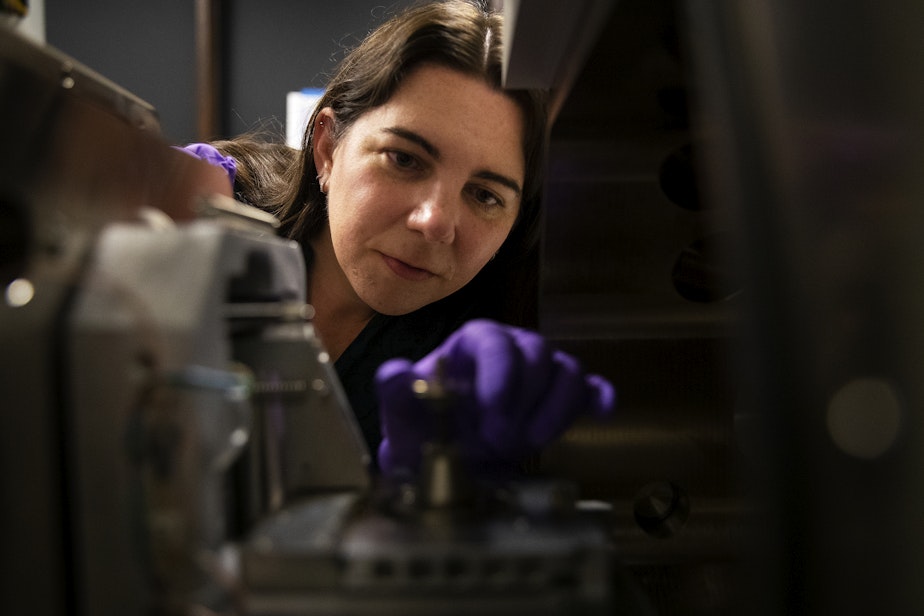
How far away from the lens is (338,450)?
52cm

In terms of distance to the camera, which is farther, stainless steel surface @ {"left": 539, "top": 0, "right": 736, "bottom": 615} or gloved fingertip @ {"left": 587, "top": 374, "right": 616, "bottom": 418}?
stainless steel surface @ {"left": 539, "top": 0, "right": 736, "bottom": 615}

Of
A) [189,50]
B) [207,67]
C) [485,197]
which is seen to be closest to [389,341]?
[485,197]

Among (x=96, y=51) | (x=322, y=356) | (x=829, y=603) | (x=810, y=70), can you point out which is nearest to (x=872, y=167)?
(x=810, y=70)

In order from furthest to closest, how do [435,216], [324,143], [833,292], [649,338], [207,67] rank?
[207,67], [324,143], [435,216], [649,338], [833,292]

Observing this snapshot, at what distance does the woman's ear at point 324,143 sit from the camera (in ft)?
4.37

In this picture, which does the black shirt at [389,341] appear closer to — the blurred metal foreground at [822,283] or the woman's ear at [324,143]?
the woman's ear at [324,143]

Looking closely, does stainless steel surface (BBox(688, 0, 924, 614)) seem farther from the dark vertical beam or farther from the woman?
the dark vertical beam

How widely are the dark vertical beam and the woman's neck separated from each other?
5.73ft

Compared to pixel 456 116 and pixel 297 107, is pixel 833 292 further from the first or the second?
pixel 297 107

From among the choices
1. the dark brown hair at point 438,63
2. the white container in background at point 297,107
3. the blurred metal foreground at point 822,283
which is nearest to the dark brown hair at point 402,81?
the dark brown hair at point 438,63

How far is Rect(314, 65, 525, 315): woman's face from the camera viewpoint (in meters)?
1.08

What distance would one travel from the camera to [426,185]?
109 centimetres

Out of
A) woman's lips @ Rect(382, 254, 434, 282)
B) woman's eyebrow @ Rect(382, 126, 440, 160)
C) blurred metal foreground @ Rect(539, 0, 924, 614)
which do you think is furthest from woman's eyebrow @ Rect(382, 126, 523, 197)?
blurred metal foreground @ Rect(539, 0, 924, 614)

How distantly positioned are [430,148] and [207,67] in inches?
86.6
